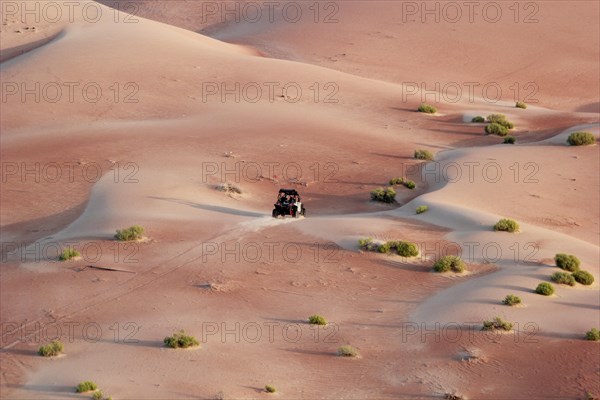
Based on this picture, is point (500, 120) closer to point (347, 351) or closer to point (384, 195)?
point (384, 195)

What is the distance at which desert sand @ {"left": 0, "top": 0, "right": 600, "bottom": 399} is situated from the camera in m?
20.7

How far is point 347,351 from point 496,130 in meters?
23.5

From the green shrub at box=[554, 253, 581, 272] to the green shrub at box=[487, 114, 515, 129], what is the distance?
18274mm

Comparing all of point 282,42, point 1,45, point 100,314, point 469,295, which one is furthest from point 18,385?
point 282,42

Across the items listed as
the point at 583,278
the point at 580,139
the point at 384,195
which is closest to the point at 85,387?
the point at 583,278

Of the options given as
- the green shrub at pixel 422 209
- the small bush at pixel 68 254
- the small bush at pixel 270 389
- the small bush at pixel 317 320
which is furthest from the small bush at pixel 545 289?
the small bush at pixel 68 254

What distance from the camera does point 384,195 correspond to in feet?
112

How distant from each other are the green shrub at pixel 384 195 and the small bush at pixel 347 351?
1327 cm

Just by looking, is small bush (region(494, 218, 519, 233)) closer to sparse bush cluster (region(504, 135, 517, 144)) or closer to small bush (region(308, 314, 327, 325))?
small bush (region(308, 314, 327, 325))

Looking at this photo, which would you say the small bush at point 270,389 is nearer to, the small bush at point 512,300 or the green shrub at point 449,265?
the small bush at point 512,300

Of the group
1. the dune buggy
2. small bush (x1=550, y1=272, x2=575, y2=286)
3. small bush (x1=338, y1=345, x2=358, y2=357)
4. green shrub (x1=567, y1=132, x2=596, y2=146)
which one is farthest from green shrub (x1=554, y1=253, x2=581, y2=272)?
green shrub (x1=567, y1=132, x2=596, y2=146)

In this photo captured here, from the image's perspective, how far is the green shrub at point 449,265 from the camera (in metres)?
25.9

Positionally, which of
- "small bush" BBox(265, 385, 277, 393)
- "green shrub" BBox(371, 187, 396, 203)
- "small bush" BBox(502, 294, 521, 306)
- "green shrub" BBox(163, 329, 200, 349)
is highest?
"green shrub" BBox(371, 187, 396, 203)

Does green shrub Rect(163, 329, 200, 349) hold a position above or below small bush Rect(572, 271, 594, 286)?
below
